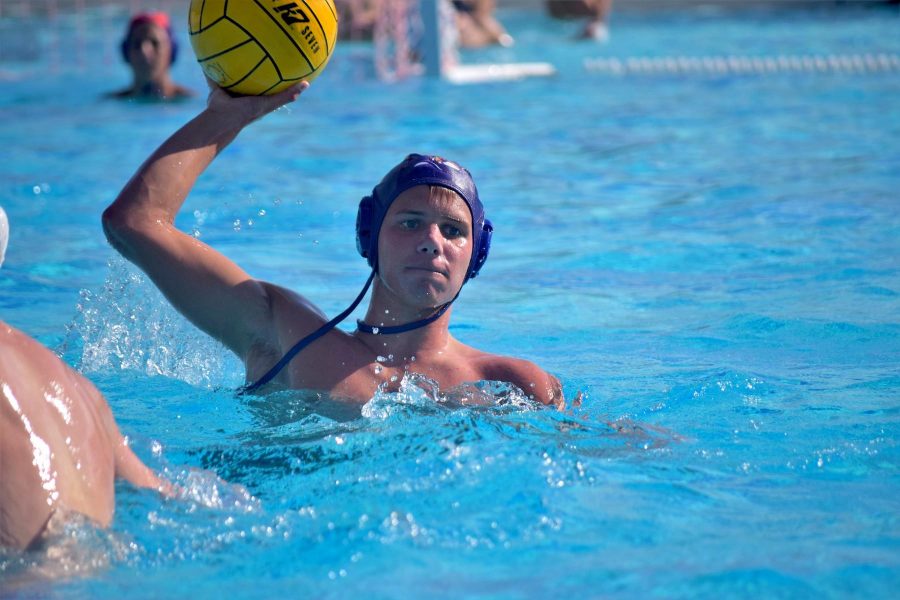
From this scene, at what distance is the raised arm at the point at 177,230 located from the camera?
10.6ft

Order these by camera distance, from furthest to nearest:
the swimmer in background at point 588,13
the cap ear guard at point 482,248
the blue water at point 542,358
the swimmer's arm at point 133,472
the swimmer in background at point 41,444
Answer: the swimmer in background at point 588,13 < the cap ear guard at point 482,248 < the blue water at point 542,358 < the swimmer's arm at point 133,472 < the swimmer in background at point 41,444

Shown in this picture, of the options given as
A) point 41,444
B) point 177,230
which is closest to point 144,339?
point 177,230

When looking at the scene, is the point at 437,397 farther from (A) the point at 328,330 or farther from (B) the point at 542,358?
(B) the point at 542,358

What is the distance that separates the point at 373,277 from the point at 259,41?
0.76m

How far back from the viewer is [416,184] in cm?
338

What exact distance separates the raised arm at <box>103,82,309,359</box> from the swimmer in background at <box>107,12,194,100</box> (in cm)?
789

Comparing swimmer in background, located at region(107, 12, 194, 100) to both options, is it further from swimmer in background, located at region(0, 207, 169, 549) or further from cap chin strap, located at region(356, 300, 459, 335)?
swimmer in background, located at region(0, 207, 169, 549)

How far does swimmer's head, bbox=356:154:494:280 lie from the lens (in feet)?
11.1

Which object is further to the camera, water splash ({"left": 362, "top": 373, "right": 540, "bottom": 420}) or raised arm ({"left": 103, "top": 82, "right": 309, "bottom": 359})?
water splash ({"left": 362, "top": 373, "right": 540, "bottom": 420})

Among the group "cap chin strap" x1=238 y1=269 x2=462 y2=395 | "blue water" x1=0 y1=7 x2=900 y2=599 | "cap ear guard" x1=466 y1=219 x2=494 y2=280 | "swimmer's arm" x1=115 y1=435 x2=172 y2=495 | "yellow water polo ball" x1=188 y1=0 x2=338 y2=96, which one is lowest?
"blue water" x1=0 y1=7 x2=900 y2=599

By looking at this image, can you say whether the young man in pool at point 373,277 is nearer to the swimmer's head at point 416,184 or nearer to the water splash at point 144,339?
the swimmer's head at point 416,184

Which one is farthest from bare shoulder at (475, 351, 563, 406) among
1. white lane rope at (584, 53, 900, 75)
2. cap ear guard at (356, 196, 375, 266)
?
white lane rope at (584, 53, 900, 75)

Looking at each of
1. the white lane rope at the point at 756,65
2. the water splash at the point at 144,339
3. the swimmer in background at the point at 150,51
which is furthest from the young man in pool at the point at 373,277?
the white lane rope at the point at 756,65

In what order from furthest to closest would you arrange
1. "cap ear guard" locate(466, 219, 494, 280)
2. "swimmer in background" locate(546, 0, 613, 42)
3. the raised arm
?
"swimmer in background" locate(546, 0, 613, 42), "cap ear guard" locate(466, 219, 494, 280), the raised arm
